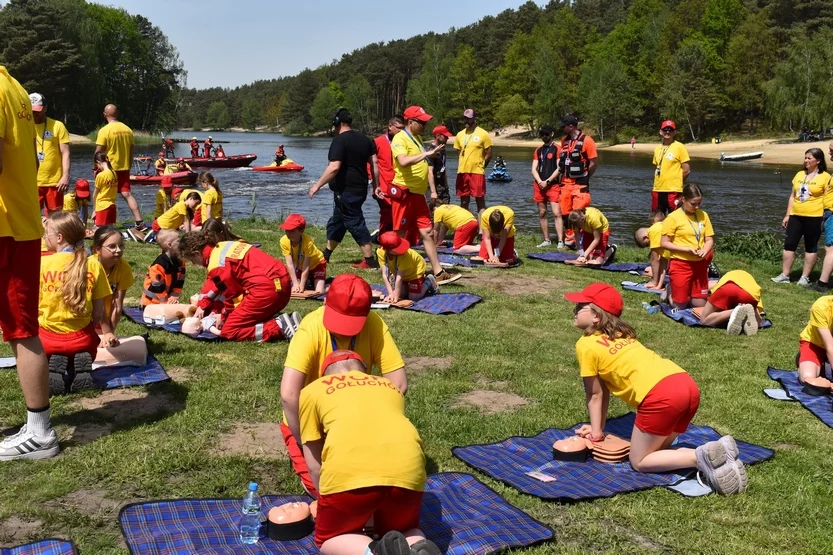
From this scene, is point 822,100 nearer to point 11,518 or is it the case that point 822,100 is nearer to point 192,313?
point 192,313

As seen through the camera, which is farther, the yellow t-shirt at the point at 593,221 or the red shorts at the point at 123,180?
the red shorts at the point at 123,180

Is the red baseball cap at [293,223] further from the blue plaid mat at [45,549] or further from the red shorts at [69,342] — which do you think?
the blue plaid mat at [45,549]

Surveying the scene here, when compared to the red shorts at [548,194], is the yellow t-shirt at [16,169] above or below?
above

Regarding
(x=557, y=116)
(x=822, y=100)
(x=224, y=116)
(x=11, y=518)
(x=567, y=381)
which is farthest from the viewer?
(x=224, y=116)

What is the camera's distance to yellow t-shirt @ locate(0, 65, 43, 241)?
3.97m

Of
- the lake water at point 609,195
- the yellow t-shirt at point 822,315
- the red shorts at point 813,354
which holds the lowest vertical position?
the lake water at point 609,195

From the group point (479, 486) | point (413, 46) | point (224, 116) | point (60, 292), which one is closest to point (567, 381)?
point (479, 486)

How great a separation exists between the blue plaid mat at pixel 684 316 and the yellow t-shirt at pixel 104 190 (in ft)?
26.7

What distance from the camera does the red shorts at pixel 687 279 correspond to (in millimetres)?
8461

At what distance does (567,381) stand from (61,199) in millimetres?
7421

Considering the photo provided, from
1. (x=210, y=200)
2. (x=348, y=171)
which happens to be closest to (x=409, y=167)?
(x=348, y=171)

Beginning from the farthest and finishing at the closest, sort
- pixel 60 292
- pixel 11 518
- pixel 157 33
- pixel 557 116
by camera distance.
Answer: pixel 157 33 < pixel 557 116 < pixel 60 292 < pixel 11 518

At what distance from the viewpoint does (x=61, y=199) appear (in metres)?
10.0

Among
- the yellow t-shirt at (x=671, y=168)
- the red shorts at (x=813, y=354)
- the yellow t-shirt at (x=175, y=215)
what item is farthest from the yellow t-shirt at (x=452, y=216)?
the red shorts at (x=813, y=354)
